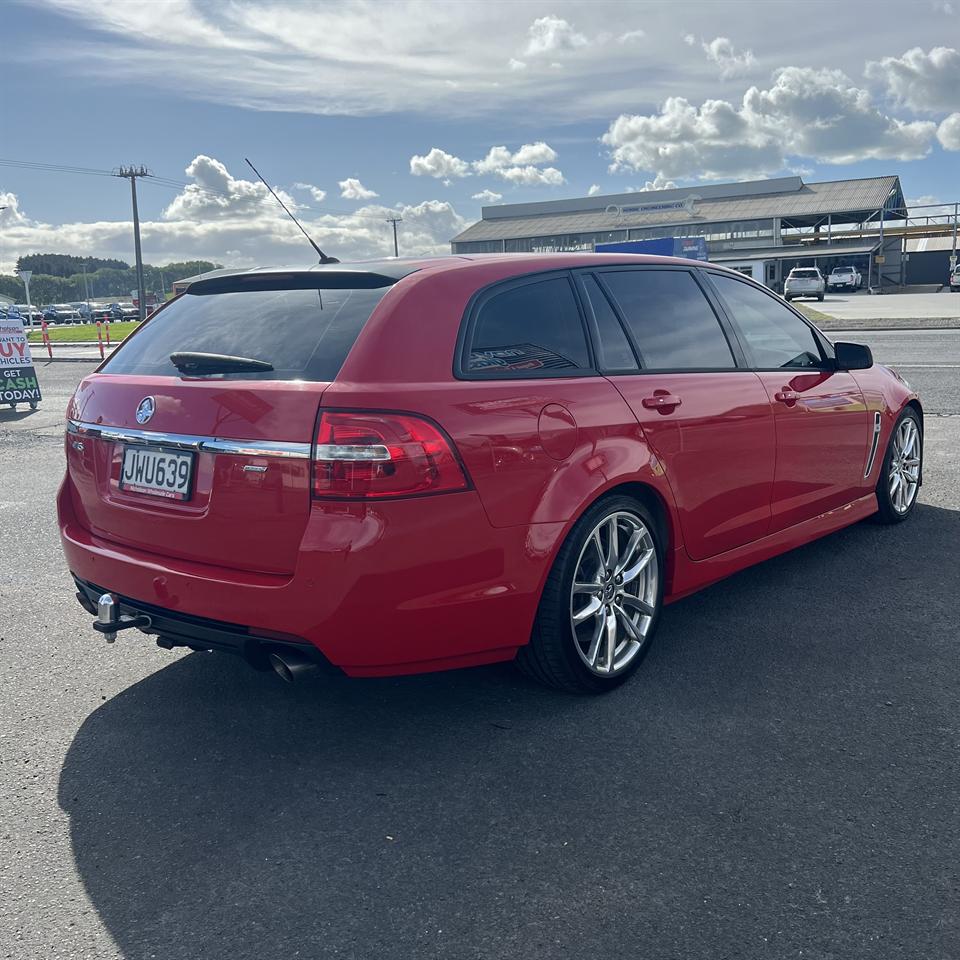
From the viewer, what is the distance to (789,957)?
2.18 metres

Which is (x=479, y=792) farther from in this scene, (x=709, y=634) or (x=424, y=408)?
(x=709, y=634)

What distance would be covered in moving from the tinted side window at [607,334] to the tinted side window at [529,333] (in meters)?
0.09

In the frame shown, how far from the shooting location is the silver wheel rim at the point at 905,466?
5734mm

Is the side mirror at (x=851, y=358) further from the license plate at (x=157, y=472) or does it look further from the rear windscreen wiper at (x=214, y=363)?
the license plate at (x=157, y=472)

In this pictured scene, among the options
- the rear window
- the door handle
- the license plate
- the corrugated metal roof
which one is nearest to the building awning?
the corrugated metal roof

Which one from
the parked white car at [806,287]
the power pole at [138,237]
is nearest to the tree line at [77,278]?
the power pole at [138,237]

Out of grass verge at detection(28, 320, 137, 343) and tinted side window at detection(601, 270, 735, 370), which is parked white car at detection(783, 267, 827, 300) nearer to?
grass verge at detection(28, 320, 137, 343)

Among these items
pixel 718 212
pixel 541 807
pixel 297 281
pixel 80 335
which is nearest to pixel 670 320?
pixel 297 281

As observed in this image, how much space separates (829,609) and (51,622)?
362 centimetres

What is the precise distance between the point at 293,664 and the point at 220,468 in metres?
0.64

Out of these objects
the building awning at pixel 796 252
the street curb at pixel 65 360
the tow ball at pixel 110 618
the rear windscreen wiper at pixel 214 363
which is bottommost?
the tow ball at pixel 110 618

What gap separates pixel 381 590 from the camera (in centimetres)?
290

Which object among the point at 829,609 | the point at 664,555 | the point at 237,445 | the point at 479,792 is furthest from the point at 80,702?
the point at 829,609

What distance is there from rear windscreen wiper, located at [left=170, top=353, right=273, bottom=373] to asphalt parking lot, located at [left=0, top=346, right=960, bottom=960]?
1.25 m
